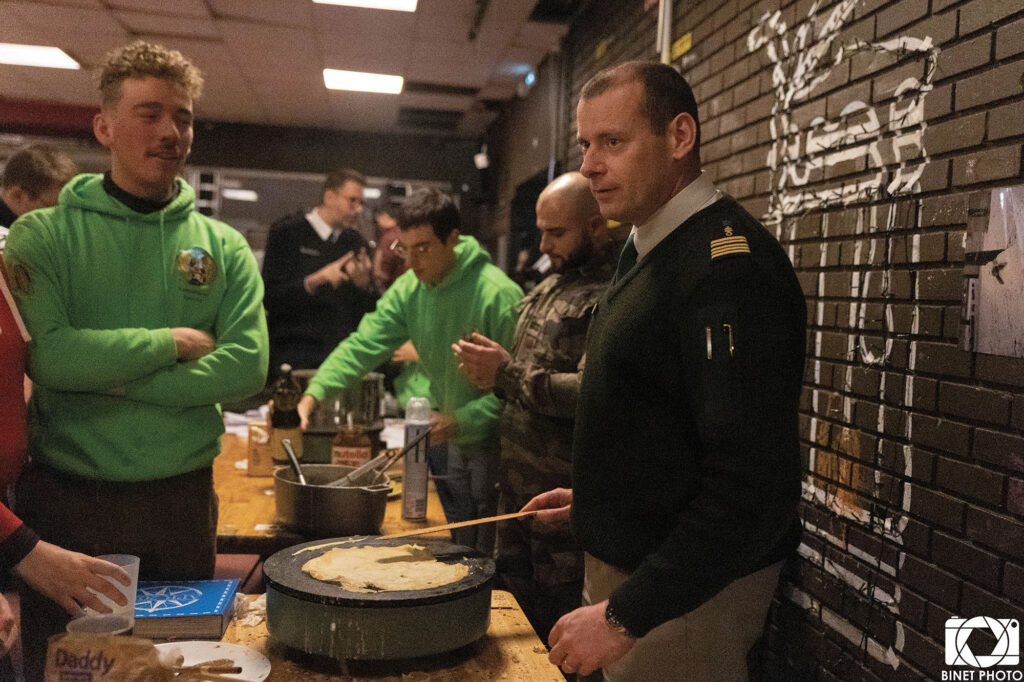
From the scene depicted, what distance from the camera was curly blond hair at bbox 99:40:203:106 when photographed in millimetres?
1548

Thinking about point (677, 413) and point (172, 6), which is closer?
point (677, 413)

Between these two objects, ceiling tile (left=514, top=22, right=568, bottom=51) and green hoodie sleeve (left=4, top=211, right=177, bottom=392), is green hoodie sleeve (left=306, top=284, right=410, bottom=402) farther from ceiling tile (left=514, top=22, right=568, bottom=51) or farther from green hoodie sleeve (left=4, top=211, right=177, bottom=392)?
ceiling tile (left=514, top=22, right=568, bottom=51)

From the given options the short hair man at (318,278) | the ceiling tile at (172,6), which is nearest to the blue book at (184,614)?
the ceiling tile at (172,6)

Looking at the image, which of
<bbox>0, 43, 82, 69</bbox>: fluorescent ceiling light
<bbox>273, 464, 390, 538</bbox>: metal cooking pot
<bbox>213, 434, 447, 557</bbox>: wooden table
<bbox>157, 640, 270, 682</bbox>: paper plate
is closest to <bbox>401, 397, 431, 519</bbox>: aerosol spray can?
<bbox>213, 434, 447, 557</bbox>: wooden table

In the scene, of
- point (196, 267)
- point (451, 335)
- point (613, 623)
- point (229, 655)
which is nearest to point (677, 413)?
point (613, 623)

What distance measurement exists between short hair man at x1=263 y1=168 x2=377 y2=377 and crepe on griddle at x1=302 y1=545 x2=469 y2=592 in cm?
291

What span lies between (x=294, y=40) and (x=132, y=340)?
227 centimetres

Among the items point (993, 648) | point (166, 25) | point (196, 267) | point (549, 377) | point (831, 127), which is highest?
point (166, 25)

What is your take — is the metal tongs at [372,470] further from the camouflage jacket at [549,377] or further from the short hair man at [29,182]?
the short hair man at [29,182]

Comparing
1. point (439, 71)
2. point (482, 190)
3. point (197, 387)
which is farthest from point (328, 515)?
point (482, 190)

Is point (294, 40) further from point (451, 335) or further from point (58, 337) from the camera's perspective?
point (58, 337)

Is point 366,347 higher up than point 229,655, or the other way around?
point 366,347

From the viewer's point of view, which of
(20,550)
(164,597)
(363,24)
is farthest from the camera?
(363,24)

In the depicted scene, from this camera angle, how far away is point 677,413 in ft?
3.41
